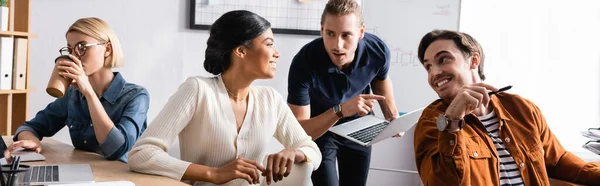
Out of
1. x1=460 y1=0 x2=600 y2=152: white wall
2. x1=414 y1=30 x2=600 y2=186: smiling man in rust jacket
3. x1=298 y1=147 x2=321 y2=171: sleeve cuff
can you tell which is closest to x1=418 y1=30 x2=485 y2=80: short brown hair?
x1=414 y1=30 x2=600 y2=186: smiling man in rust jacket

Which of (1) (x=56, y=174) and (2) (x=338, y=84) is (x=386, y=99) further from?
(1) (x=56, y=174)

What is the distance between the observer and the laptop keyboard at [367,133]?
9.52ft

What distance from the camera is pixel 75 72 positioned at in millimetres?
2109

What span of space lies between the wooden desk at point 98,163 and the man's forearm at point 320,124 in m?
0.97

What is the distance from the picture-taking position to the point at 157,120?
2.08 meters

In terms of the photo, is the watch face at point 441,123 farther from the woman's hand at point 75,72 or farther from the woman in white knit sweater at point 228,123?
the woman's hand at point 75,72

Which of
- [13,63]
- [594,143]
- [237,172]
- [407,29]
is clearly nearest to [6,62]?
[13,63]

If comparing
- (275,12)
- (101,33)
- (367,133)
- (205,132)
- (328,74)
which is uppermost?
(275,12)

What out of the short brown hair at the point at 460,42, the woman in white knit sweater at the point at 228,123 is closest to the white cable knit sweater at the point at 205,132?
the woman in white knit sweater at the point at 228,123

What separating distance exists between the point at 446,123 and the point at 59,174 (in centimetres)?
109

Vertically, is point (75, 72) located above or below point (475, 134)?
above

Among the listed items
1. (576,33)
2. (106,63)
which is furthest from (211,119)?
(576,33)

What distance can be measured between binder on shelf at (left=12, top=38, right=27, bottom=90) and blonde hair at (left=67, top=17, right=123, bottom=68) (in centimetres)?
122

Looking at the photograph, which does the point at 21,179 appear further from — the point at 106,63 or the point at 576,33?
the point at 576,33
